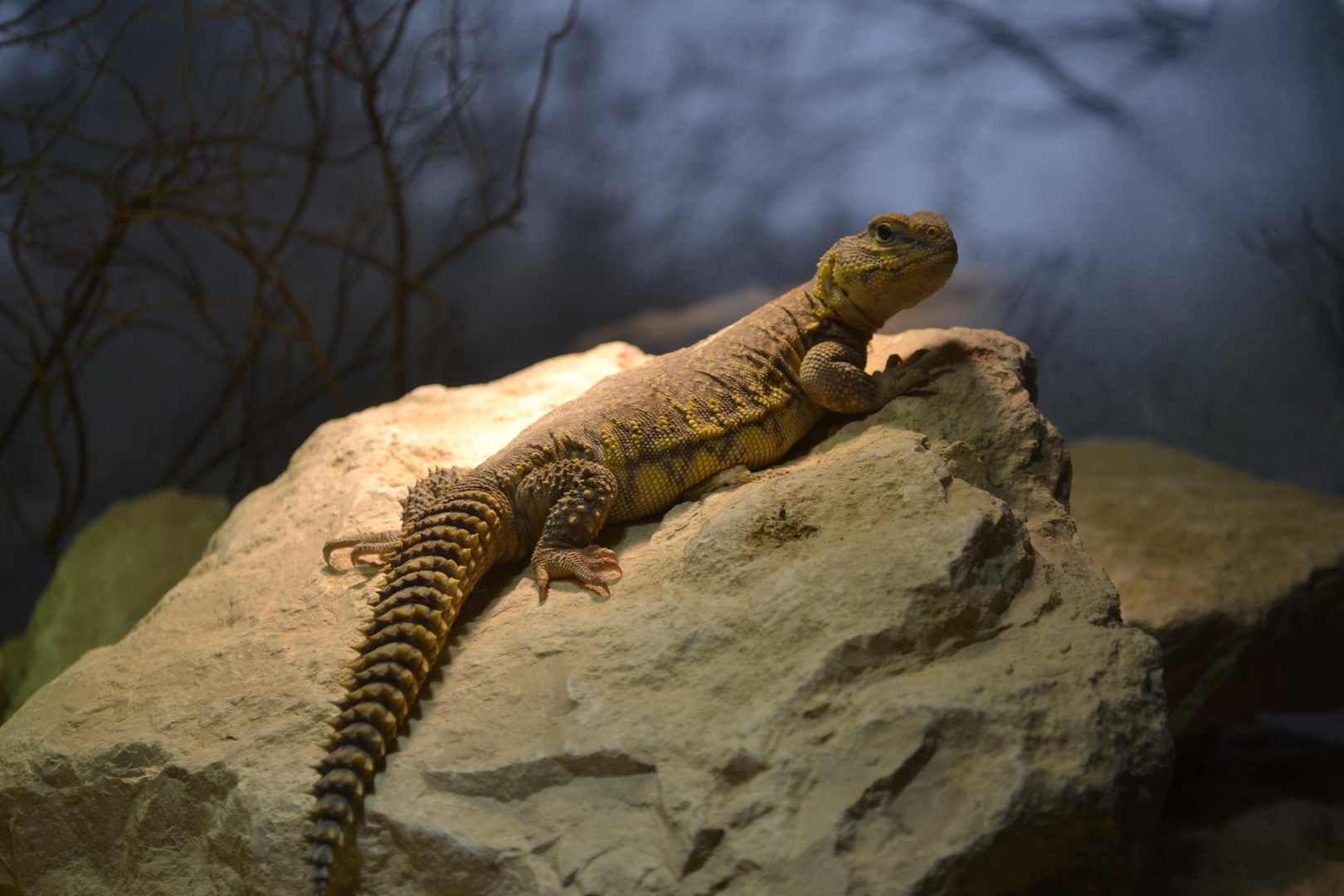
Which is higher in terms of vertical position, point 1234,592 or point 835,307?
point 835,307

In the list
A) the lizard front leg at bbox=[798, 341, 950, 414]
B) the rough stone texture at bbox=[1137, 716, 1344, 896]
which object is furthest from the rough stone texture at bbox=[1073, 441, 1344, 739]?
the lizard front leg at bbox=[798, 341, 950, 414]

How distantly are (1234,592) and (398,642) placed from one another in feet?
18.6

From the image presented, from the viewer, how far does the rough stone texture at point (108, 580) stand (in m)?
6.99

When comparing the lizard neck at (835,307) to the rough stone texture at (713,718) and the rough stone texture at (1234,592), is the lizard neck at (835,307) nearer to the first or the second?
the rough stone texture at (713,718)

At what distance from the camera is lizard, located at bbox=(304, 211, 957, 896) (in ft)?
10.8

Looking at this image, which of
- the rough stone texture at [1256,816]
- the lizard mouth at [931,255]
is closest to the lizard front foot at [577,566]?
the lizard mouth at [931,255]

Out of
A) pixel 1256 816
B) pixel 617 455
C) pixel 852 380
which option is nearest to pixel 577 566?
pixel 617 455

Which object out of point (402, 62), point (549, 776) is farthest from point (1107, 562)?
point (402, 62)

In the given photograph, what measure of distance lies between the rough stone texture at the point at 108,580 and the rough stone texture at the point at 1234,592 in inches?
296

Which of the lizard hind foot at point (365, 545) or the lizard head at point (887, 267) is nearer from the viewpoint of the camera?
the lizard hind foot at point (365, 545)

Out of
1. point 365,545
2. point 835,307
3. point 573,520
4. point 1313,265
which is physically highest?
point 835,307

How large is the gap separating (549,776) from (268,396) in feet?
22.3

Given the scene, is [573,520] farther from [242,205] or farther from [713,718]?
[242,205]

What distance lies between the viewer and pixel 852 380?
14.8ft
